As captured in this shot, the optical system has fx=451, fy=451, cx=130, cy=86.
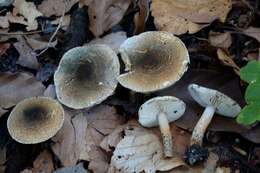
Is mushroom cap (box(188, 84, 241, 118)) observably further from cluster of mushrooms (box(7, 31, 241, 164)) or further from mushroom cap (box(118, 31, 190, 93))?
mushroom cap (box(118, 31, 190, 93))

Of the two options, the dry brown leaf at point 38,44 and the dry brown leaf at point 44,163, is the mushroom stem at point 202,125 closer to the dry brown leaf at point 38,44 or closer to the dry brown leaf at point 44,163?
the dry brown leaf at point 44,163

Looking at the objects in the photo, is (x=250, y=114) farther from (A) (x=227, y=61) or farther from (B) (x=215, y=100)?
(A) (x=227, y=61)

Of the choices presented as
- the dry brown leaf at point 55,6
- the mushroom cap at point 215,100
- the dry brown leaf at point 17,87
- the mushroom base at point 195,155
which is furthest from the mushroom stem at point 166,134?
the dry brown leaf at point 55,6

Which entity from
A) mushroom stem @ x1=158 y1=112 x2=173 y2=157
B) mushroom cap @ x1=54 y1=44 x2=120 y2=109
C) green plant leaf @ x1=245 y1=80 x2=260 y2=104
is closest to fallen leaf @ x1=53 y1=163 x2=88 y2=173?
mushroom cap @ x1=54 y1=44 x2=120 y2=109

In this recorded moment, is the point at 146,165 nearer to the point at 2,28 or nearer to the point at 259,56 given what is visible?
the point at 259,56

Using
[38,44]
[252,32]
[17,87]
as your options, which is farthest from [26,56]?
[252,32]

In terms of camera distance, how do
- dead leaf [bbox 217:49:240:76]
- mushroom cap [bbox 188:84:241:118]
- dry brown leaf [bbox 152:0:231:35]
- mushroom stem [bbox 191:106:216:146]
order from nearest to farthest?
mushroom cap [bbox 188:84:241:118] < mushroom stem [bbox 191:106:216:146] < dead leaf [bbox 217:49:240:76] < dry brown leaf [bbox 152:0:231:35]
